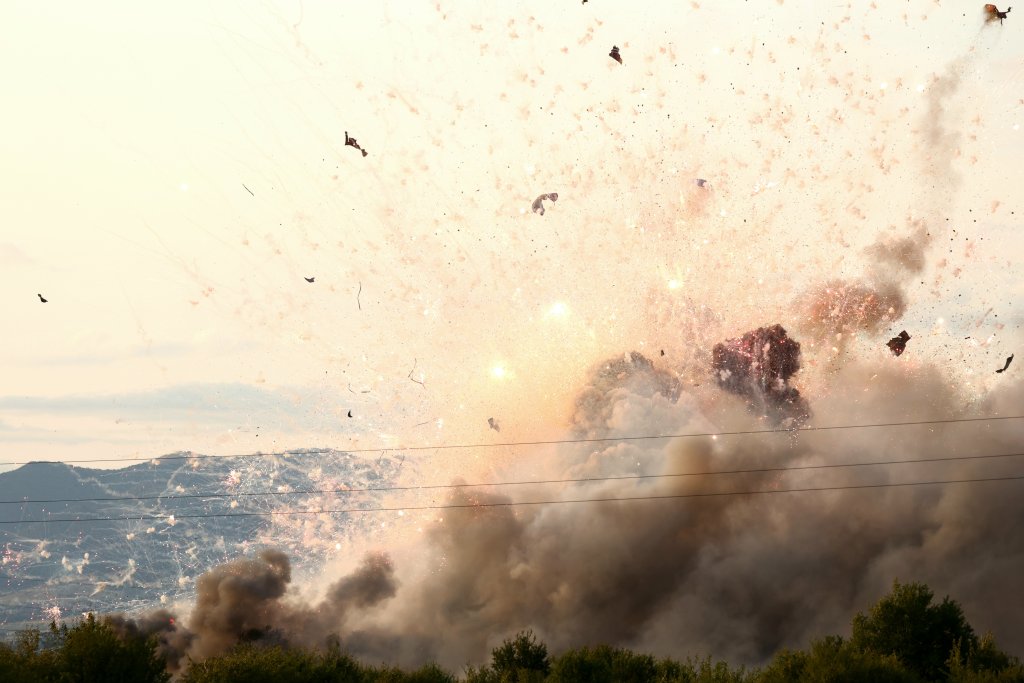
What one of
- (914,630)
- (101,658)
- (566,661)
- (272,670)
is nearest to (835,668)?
(914,630)

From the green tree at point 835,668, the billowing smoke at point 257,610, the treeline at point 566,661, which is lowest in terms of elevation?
the green tree at point 835,668

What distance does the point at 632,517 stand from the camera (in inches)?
4422

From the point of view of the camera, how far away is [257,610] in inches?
4673

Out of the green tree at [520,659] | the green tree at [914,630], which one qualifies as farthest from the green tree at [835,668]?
the green tree at [520,659]

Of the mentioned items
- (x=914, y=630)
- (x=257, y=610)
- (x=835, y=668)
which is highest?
(x=257, y=610)

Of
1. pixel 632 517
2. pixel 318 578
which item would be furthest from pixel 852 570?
pixel 318 578

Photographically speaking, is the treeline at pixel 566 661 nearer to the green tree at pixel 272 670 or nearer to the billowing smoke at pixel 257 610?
the green tree at pixel 272 670

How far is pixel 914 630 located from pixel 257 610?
6669cm

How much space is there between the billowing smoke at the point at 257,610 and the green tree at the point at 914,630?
5878 cm

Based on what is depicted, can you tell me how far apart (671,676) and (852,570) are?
117ft

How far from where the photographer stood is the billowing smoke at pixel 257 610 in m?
116

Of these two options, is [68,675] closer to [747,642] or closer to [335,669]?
[335,669]

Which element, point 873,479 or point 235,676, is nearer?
point 235,676

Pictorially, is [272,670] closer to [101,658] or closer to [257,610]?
[101,658]
